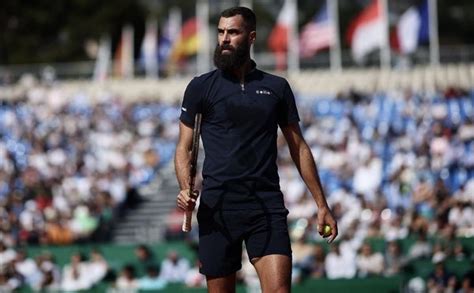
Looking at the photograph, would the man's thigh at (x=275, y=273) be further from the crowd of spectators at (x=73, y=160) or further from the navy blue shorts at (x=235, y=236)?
the crowd of spectators at (x=73, y=160)

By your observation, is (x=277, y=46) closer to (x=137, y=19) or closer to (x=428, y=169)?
(x=428, y=169)

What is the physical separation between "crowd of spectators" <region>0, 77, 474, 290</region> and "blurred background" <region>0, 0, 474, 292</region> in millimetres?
34

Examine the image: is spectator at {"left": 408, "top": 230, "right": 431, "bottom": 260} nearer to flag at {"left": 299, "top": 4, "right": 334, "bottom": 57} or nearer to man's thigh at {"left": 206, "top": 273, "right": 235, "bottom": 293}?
man's thigh at {"left": 206, "top": 273, "right": 235, "bottom": 293}

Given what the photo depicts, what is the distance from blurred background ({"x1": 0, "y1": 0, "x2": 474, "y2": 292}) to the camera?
1855cm

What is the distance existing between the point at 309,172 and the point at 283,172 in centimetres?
1636

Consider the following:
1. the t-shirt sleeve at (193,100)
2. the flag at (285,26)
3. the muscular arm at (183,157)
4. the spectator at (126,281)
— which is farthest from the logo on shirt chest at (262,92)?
the flag at (285,26)

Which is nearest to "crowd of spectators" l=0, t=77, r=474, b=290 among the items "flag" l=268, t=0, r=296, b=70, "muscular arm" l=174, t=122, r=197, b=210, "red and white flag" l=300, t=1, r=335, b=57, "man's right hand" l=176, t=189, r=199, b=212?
"red and white flag" l=300, t=1, r=335, b=57

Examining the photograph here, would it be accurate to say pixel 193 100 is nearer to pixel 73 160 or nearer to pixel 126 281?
pixel 126 281

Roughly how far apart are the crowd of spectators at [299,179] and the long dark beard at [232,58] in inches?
323

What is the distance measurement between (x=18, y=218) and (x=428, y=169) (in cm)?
737

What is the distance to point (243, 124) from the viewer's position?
866 centimetres

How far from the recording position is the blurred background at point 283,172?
18547 millimetres

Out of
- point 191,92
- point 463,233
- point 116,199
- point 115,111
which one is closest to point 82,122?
point 115,111

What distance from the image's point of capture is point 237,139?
28.4ft
